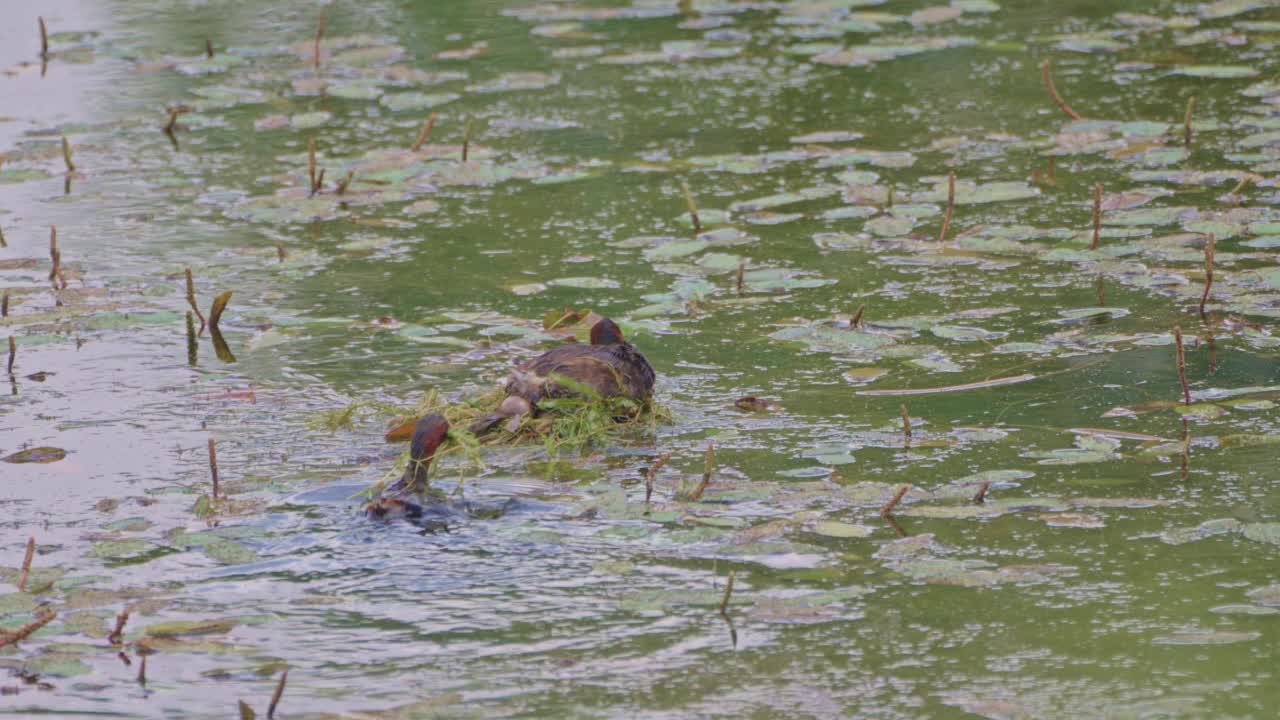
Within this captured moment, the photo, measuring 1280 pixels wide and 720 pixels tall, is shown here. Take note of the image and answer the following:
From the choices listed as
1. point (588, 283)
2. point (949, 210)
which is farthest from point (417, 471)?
point (949, 210)

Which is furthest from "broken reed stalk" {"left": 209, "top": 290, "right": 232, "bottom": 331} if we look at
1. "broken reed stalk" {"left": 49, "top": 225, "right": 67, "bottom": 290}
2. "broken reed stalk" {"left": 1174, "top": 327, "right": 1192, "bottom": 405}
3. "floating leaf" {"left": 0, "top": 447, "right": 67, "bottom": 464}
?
"broken reed stalk" {"left": 1174, "top": 327, "right": 1192, "bottom": 405}

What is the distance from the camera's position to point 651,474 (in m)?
4.23

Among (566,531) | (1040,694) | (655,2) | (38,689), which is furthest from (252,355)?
(655,2)

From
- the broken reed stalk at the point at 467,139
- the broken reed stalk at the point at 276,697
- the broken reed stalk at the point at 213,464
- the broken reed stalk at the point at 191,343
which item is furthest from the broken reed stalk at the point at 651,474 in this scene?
the broken reed stalk at the point at 467,139

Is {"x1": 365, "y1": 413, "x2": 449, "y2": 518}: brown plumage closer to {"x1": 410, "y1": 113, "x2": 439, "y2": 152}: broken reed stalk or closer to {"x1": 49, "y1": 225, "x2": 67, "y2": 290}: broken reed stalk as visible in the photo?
{"x1": 49, "y1": 225, "x2": 67, "y2": 290}: broken reed stalk

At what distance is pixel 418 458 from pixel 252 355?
4.85 feet

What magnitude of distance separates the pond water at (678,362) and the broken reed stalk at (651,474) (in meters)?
0.03

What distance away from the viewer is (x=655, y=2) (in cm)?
1047

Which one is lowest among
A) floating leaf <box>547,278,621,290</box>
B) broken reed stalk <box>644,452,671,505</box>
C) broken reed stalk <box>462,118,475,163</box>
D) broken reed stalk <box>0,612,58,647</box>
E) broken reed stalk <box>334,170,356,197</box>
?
broken reed stalk <box>644,452,671,505</box>

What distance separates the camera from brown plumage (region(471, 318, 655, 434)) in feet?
15.0

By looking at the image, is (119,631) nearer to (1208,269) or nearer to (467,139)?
(1208,269)

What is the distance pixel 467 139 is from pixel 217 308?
202 cm

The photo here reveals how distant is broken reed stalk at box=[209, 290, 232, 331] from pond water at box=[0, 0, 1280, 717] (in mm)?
57

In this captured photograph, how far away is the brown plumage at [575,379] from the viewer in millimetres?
4586
